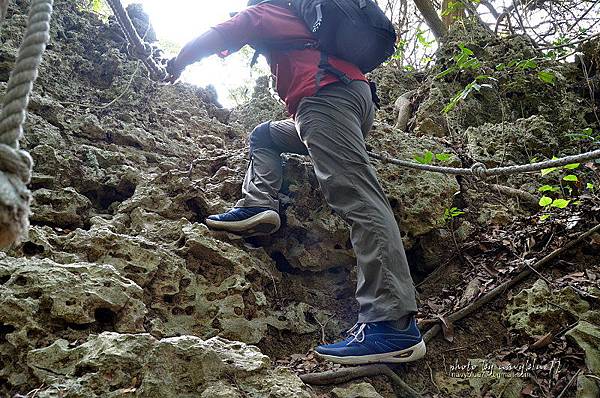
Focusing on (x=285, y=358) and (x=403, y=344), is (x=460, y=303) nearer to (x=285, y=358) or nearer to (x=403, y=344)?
(x=403, y=344)

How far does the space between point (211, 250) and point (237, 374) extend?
1.00 meters

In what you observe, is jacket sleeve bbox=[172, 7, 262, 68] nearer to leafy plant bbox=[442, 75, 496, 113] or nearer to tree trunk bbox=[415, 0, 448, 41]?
leafy plant bbox=[442, 75, 496, 113]

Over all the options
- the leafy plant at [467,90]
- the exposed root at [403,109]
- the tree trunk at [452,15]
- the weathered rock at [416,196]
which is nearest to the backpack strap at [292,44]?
the weathered rock at [416,196]

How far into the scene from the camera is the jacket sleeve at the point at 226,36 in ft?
8.14

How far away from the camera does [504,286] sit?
262 centimetres

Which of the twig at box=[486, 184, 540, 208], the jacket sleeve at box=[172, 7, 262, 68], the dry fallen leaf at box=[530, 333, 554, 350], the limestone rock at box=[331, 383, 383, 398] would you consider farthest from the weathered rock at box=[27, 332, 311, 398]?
the twig at box=[486, 184, 540, 208]

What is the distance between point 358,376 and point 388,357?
0.17 meters

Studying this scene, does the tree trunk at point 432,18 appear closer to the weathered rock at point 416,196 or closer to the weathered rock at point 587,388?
the weathered rock at point 416,196

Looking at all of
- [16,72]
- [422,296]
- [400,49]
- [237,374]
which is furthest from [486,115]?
[16,72]

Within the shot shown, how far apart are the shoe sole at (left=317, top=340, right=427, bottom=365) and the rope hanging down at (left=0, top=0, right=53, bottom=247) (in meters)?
1.55

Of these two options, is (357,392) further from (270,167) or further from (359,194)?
(270,167)

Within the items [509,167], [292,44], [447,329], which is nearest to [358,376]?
[447,329]

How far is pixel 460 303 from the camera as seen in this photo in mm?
2633

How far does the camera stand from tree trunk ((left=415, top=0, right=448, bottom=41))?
22.6 feet
